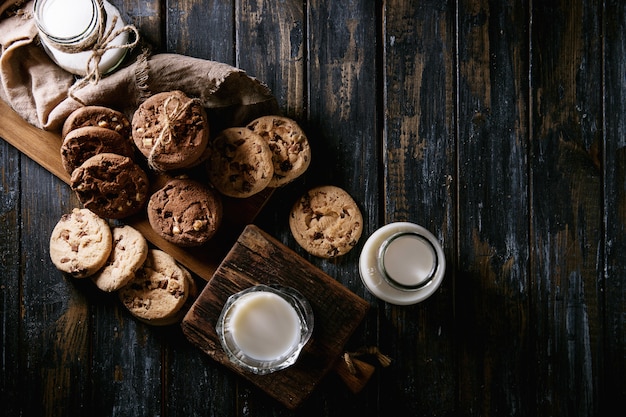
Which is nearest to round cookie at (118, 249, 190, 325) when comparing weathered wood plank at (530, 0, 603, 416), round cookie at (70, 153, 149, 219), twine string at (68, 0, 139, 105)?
round cookie at (70, 153, 149, 219)

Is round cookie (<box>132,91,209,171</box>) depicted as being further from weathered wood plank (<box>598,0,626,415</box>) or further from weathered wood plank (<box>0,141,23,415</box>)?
weathered wood plank (<box>598,0,626,415</box>)

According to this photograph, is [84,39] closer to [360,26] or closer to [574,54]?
[360,26]

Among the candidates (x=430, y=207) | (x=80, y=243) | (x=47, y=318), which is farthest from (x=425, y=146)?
(x=47, y=318)

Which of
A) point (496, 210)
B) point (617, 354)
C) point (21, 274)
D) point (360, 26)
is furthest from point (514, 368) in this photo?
point (21, 274)

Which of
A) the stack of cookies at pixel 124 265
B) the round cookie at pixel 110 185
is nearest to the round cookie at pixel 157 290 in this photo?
the stack of cookies at pixel 124 265

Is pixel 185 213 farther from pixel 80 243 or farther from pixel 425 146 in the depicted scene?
pixel 425 146

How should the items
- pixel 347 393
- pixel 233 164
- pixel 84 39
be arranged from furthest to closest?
pixel 347 393 < pixel 233 164 < pixel 84 39
